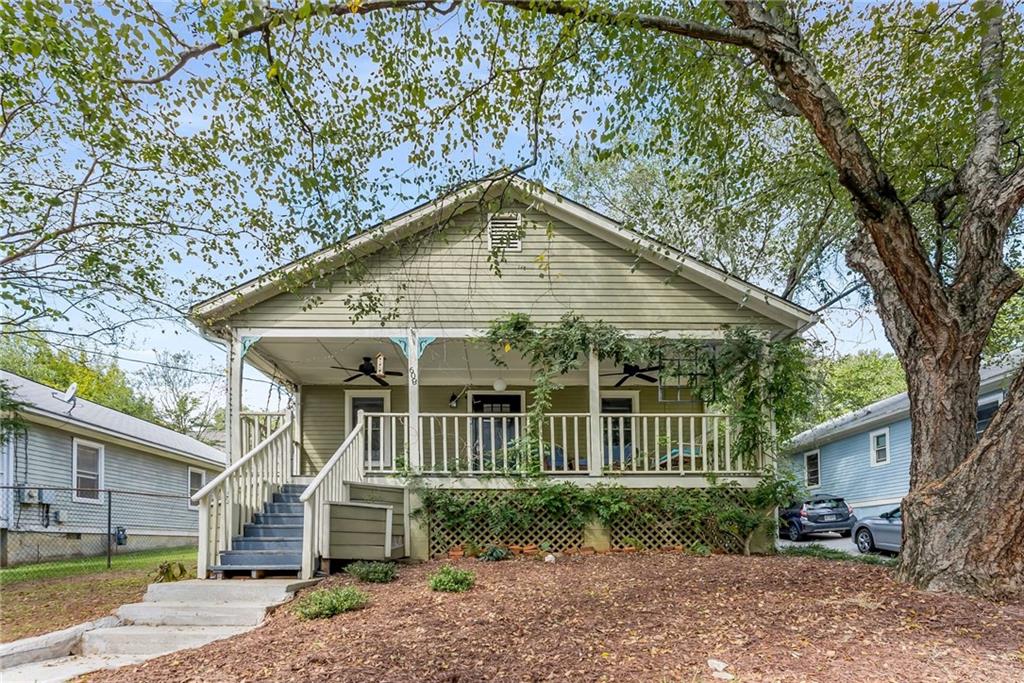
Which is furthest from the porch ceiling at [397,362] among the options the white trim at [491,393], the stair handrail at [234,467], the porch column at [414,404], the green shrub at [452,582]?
the green shrub at [452,582]

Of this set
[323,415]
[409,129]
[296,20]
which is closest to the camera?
[296,20]

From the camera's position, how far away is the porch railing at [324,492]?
7137 millimetres

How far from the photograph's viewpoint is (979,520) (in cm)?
525

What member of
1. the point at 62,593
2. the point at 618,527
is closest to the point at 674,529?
the point at 618,527

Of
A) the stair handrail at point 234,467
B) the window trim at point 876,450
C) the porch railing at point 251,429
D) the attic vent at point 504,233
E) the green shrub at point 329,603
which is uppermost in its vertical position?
the attic vent at point 504,233

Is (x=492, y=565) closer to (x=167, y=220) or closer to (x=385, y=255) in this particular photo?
(x=385, y=255)

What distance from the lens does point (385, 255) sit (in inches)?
391

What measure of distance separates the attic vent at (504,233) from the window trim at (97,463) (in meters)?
11.1

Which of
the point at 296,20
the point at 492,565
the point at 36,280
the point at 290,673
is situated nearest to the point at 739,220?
the point at 492,565

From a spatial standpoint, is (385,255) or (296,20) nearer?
(296,20)

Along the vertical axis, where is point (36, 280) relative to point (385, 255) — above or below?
below

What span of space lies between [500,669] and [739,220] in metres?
8.81

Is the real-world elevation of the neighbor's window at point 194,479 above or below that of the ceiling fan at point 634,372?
below

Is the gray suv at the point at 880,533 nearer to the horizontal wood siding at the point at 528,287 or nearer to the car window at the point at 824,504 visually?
the car window at the point at 824,504
